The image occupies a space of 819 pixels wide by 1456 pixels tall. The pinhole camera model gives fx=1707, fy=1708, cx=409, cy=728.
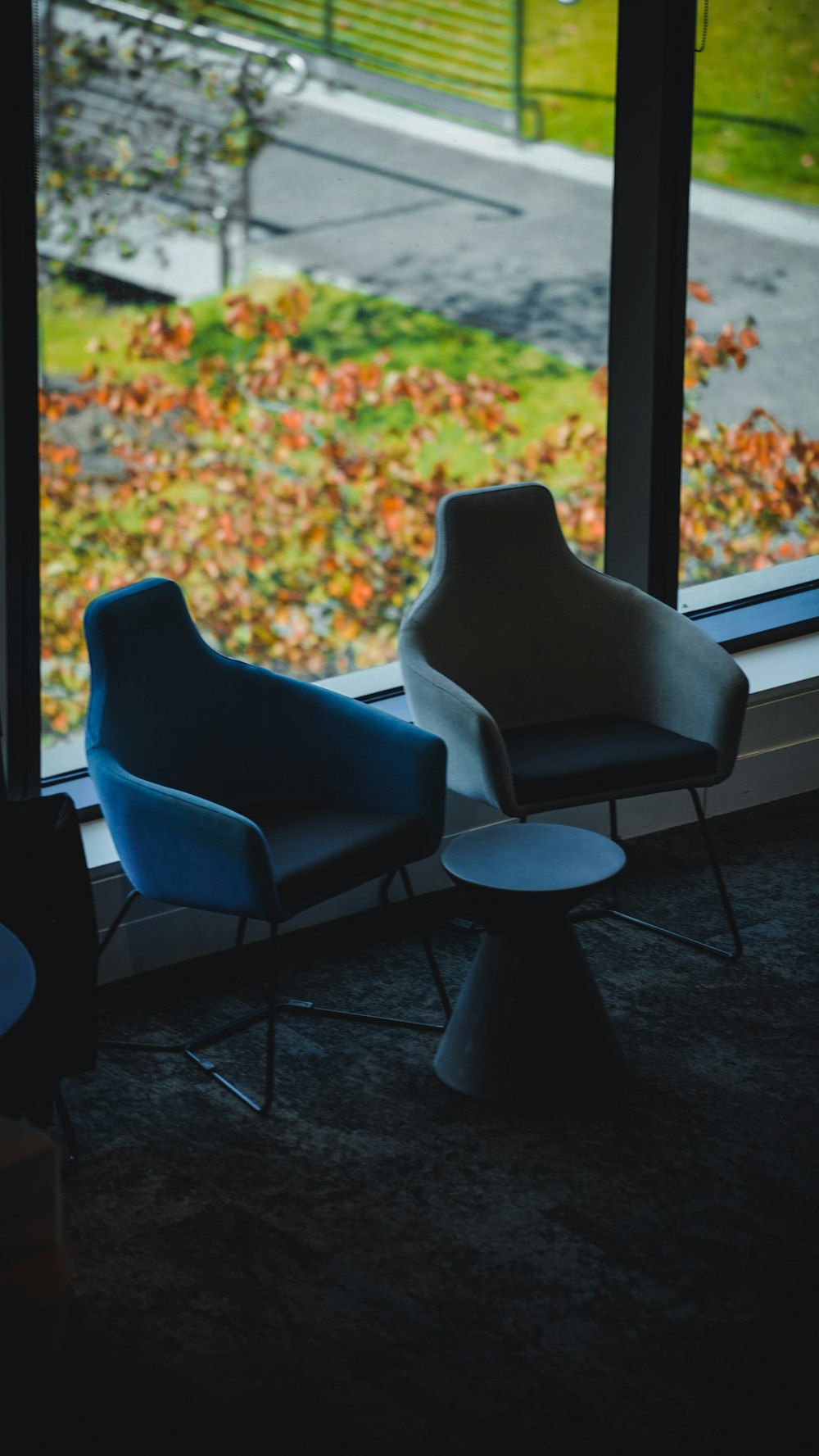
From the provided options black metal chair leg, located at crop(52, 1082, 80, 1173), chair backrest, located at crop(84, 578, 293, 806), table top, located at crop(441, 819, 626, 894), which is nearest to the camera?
black metal chair leg, located at crop(52, 1082, 80, 1173)

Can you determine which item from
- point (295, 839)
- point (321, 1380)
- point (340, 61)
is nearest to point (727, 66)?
point (340, 61)

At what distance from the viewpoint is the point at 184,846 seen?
358 centimetres

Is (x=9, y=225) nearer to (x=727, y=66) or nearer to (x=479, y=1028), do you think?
(x=479, y=1028)

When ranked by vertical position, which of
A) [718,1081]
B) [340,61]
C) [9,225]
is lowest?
[718,1081]

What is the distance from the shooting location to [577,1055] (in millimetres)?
3611

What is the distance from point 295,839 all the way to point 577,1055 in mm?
780

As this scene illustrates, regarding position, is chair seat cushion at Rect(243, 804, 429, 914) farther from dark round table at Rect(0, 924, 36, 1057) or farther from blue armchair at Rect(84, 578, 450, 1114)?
dark round table at Rect(0, 924, 36, 1057)

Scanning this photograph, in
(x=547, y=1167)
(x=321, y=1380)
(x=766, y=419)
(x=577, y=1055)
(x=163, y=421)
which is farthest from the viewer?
(x=766, y=419)

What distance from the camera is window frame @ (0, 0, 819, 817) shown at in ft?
12.5

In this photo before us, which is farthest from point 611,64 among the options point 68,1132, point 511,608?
point 68,1132

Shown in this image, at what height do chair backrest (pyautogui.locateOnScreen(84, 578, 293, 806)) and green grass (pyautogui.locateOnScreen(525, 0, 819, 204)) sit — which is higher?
green grass (pyautogui.locateOnScreen(525, 0, 819, 204))

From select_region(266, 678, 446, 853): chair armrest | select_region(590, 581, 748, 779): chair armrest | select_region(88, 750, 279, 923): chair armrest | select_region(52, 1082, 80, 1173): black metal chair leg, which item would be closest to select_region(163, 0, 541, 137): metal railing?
Result: select_region(590, 581, 748, 779): chair armrest

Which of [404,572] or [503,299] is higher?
[503,299]

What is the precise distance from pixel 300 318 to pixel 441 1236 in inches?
92.5
